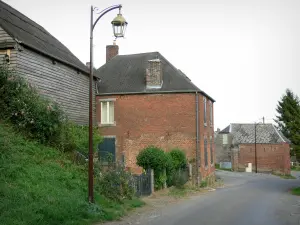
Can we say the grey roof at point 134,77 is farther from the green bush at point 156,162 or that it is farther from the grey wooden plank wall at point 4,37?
the grey wooden plank wall at point 4,37

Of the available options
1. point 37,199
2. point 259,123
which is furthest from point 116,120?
point 259,123

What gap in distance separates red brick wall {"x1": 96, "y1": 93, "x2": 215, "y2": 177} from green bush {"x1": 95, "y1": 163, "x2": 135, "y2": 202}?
9.47 metres

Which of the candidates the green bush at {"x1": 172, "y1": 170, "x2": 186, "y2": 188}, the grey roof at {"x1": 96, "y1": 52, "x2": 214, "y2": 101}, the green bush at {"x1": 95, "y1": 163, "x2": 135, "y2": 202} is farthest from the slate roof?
the green bush at {"x1": 95, "y1": 163, "x2": 135, "y2": 202}

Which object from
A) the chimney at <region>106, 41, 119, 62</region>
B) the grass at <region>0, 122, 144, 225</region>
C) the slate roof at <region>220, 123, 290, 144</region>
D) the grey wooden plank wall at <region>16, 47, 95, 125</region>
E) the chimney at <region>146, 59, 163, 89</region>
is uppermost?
the chimney at <region>106, 41, 119, 62</region>

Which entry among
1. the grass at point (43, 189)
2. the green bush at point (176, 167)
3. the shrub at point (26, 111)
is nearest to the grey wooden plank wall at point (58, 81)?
the shrub at point (26, 111)

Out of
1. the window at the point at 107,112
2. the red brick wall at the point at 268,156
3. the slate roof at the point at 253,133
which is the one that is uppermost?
the window at the point at 107,112

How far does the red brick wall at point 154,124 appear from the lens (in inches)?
951

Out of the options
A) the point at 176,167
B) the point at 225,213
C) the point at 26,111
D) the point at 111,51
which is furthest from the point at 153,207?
the point at 111,51

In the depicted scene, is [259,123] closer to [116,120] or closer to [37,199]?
[116,120]

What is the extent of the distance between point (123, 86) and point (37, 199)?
16.8 meters

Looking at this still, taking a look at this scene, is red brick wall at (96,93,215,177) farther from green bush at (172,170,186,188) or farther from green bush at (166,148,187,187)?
green bush at (172,170,186,188)

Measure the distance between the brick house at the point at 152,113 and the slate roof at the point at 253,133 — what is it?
25.3 m

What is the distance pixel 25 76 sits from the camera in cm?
1712

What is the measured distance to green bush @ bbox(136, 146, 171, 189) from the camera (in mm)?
18625
